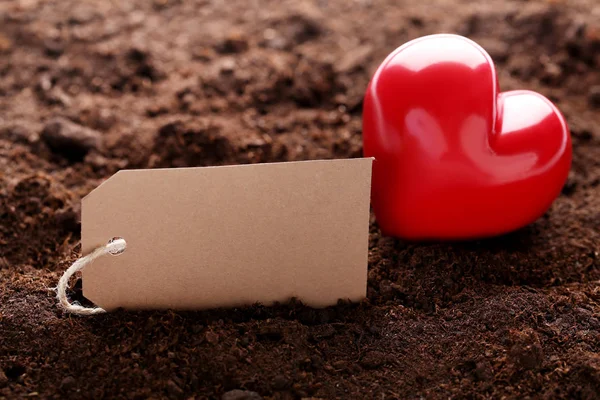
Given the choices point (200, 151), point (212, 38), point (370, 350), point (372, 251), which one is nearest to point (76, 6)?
point (212, 38)

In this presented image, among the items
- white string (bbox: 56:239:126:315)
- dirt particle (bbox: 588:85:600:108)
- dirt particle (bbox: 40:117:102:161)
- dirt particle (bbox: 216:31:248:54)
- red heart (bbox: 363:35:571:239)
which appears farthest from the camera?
dirt particle (bbox: 216:31:248:54)

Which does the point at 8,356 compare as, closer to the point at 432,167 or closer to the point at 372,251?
the point at 372,251

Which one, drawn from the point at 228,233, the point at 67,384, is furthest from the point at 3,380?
the point at 228,233

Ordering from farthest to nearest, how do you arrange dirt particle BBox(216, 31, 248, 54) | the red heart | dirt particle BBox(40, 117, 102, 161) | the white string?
1. dirt particle BBox(216, 31, 248, 54)
2. dirt particle BBox(40, 117, 102, 161)
3. the red heart
4. the white string

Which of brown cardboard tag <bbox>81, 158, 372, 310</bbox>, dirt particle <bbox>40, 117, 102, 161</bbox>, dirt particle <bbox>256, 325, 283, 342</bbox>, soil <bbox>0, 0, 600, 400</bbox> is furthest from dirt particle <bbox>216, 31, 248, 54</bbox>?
dirt particle <bbox>256, 325, 283, 342</bbox>

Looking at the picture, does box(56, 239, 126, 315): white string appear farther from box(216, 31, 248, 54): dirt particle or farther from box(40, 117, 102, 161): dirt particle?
box(216, 31, 248, 54): dirt particle

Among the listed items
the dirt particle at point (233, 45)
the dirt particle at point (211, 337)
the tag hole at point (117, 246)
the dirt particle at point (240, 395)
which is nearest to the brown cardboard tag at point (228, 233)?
the tag hole at point (117, 246)

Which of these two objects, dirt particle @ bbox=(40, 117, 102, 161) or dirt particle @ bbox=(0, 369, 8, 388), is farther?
dirt particle @ bbox=(40, 117, 102, 161)
